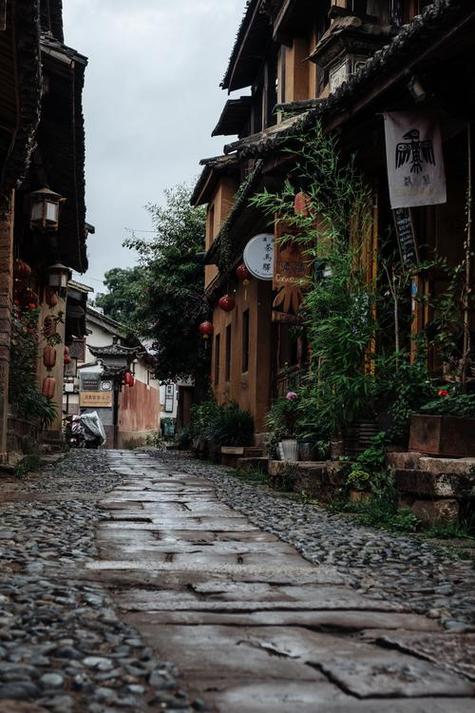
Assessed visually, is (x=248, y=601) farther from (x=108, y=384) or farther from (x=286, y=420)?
(x=108, y=384)

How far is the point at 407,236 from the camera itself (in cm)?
837

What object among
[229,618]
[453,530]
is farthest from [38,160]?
[229,618]

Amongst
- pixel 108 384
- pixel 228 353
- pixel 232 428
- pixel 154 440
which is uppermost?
pixel 228 353

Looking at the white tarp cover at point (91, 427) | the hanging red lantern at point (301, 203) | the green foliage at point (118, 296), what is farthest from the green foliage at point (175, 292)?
the green foliage at point (118, 296)

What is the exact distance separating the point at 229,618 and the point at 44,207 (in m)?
9.51

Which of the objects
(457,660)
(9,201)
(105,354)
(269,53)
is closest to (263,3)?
(269,53)

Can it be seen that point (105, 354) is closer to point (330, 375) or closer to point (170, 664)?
point (330, 375)

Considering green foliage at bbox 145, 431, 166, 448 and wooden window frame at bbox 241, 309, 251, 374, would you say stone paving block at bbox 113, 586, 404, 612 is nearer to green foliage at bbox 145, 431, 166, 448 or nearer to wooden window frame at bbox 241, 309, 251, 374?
wooden window frame at bbox 241, 309, 251, 374

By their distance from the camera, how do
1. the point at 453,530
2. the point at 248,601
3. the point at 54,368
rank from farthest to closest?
the point at 54,368 < the point at 453,530 < the point at 248,601

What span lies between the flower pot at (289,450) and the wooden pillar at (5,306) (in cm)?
321

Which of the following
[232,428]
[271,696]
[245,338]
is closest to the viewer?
[271,696]

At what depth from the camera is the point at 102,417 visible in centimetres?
3653

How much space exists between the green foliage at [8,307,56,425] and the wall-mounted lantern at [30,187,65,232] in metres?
1.26

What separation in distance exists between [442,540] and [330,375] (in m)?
2.79
